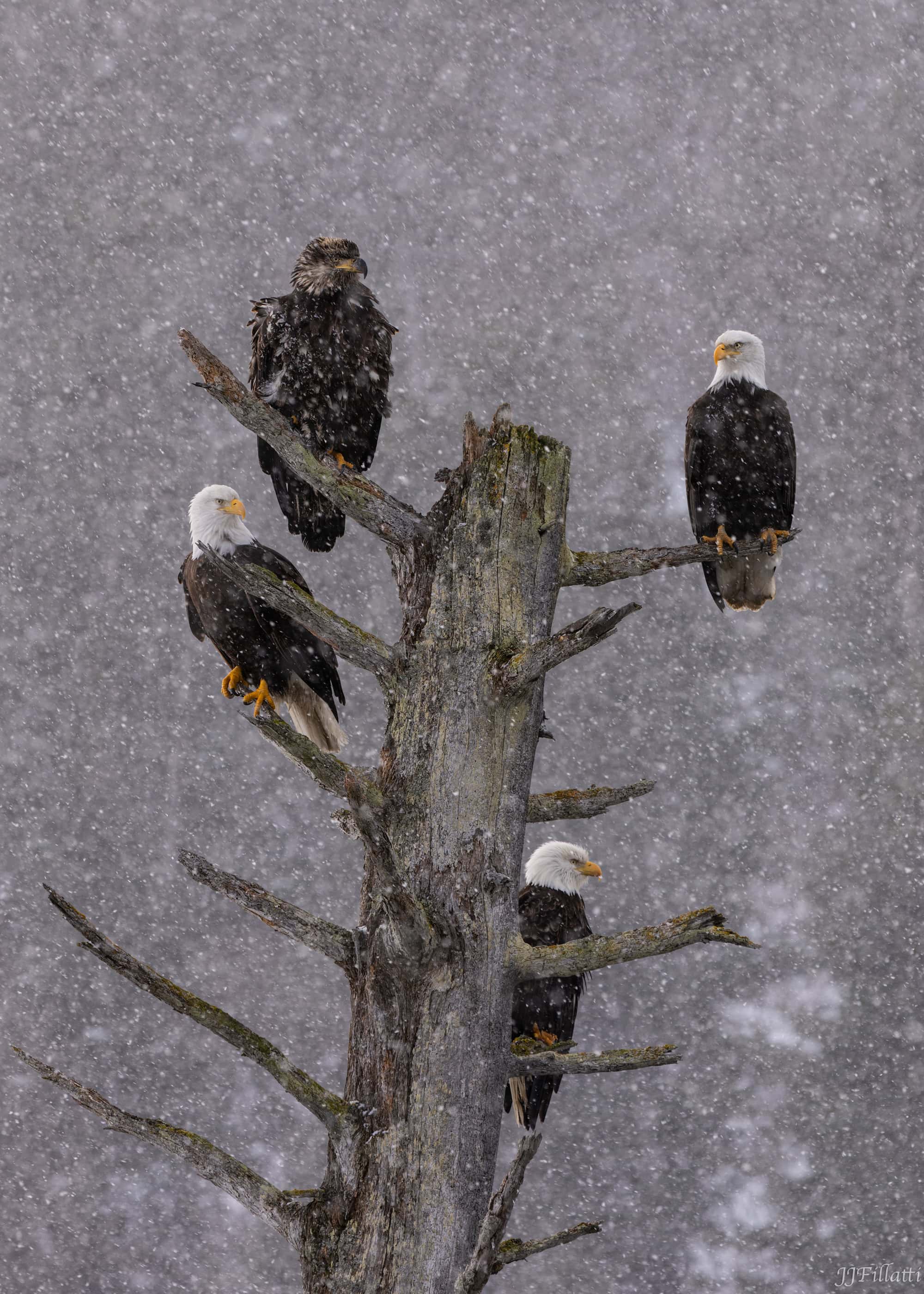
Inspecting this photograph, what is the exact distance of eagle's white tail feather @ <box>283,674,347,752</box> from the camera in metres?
6.55

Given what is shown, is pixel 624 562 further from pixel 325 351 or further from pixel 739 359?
pixel 739 359

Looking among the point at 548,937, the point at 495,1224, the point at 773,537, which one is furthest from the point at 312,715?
the point at 495,1224

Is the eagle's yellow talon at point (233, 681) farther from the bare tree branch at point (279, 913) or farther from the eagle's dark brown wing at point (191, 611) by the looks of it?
the bare tree branch at point (279, 913)

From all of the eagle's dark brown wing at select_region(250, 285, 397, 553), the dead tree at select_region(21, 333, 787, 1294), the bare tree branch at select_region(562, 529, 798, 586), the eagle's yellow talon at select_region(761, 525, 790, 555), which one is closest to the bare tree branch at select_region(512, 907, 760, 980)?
the dead tree at select_region(21, 333, 787, 1294)

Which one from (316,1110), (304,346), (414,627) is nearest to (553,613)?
(414,627)

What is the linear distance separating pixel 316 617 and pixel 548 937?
4343 millimetres

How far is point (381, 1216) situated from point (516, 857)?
3.66 ft

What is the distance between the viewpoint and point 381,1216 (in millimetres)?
3207

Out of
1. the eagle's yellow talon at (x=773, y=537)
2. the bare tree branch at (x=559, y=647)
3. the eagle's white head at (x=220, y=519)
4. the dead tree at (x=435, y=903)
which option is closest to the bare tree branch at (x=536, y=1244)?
the dead tree at (x=435, y=903)

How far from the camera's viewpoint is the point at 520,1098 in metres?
7.50

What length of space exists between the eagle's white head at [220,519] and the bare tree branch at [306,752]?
3259 mm

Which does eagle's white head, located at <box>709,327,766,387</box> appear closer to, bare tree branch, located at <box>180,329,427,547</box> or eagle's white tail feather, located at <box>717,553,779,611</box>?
eagle's white tail feather, located at <box>717,553,779,611</box>

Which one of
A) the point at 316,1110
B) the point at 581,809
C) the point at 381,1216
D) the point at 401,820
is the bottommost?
the point at 381,1216

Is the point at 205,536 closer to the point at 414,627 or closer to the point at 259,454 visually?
the point at 259,454
